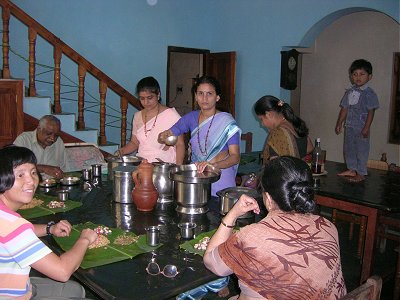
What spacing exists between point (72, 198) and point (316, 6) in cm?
449

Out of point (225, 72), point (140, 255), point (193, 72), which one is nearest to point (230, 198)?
point (140, 255)

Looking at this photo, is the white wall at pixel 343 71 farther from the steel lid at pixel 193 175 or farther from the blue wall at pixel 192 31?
the steel lid at pixel 193 175

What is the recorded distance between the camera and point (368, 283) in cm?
129

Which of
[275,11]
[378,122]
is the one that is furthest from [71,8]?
[378,122]

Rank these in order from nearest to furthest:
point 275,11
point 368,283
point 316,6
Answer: point 368,283 → point 316,6 → point 275,11

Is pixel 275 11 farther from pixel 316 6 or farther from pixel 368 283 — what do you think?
pixel 368 283

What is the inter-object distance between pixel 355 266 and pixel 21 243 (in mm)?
3077

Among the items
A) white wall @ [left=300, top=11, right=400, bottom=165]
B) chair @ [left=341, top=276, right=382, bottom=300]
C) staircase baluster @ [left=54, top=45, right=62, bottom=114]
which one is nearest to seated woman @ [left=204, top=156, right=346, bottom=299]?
chair @ [left=341, top=276, right=382, bottom=300]

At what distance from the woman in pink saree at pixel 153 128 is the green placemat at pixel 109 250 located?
149cm

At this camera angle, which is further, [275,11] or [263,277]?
[275,11]

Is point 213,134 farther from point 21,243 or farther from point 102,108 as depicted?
point 102,108

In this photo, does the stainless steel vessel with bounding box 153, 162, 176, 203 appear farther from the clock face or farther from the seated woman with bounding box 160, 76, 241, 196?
the clock face

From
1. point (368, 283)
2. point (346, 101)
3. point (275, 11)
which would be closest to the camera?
point (368, 283)

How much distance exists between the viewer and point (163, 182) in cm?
246
